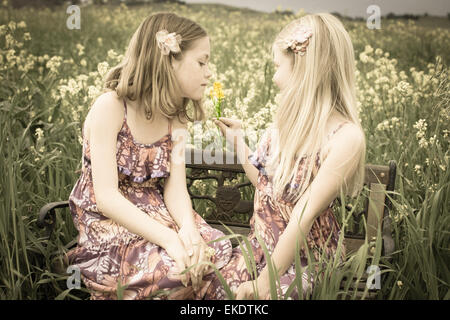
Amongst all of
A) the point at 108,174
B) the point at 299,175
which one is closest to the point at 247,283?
the point at 299,175

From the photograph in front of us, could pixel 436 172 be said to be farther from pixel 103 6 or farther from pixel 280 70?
pixel 103 6

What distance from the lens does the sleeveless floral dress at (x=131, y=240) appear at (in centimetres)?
180

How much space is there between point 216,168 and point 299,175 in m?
0.66

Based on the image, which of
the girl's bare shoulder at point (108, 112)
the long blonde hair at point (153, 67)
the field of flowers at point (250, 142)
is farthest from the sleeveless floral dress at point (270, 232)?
the girl's bare shoulder at point (108, 112)

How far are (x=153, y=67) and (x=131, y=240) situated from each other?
666 millimetres

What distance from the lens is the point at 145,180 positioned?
2117mm

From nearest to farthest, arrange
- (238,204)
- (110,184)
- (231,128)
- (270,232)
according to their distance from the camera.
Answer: (110,184) → (270,232) → (231,128) → (238,204)

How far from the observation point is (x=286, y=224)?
2025 mm

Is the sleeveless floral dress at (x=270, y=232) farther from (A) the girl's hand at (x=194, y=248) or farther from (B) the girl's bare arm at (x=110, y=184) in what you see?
(B) the girl's bare arm at (x=110, y=184)

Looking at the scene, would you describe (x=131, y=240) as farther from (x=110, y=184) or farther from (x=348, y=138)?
(x=348, y=138)

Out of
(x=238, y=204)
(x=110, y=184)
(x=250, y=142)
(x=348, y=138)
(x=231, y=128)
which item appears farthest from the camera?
(x=250, y=142)

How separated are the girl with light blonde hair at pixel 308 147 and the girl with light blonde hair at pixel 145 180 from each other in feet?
0.66

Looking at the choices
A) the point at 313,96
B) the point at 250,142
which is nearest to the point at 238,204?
the point at 250,142

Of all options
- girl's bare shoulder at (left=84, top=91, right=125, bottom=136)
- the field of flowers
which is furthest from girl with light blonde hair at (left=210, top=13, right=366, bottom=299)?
girl's bare shoulder at (left=84, top=91, right=125, bottom=136)
